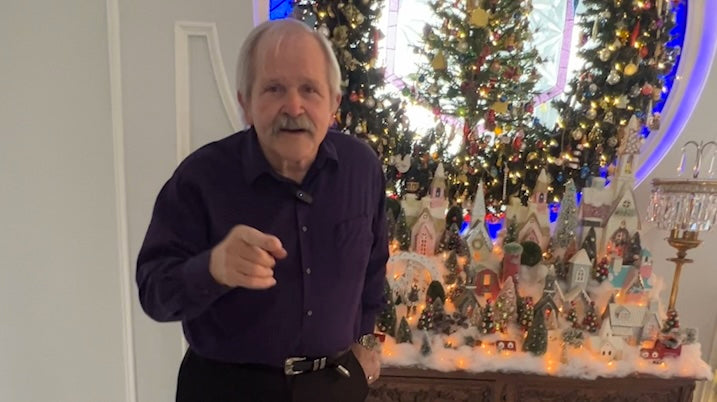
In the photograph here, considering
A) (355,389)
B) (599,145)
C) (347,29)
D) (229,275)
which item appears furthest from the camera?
(599,145)

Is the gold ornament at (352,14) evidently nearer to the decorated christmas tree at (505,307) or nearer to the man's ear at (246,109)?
the man's ear at (246,109)

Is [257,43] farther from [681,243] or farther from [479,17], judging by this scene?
[681,243]

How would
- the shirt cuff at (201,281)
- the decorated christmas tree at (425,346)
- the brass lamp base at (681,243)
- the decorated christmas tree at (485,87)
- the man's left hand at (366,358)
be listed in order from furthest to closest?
the decorated christmas tree at (485,87) < the brass lamp base at (681,243) < the decorated christmas tree at (425,346) < the man's left hand at (366,358) < the shirt cuff at (201,281)

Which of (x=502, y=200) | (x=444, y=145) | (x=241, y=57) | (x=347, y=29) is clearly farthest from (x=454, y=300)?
(x=241, y=57)

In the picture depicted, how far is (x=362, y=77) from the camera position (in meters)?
1.73

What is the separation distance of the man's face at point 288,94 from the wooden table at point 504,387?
0.90 metres

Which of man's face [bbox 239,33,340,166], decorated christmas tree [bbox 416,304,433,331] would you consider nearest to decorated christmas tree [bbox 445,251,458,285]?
decorated christmas tree [bbox 416,304,433,331]

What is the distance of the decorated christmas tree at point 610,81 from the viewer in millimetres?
1769

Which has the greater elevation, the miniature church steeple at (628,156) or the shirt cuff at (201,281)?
the miniature church steeple at (628,156)

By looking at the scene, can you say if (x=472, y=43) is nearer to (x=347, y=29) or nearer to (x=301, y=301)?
(x=347, y=29)

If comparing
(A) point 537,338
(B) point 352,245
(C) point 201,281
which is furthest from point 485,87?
(C) point 201,281

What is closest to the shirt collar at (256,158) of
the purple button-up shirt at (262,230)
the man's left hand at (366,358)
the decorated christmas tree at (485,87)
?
the purple button-up shirt at (262,230)

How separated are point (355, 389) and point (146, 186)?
1088 mm

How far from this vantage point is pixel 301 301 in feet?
3.27
